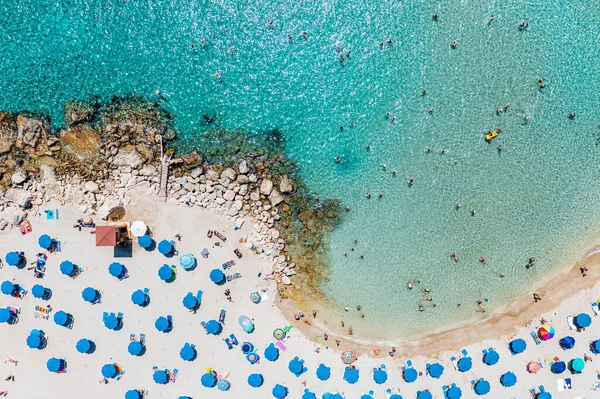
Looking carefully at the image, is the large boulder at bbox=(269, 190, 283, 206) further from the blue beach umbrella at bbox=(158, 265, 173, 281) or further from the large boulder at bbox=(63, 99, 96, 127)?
the large boulder at bbox=(63, 99, 96, 127)

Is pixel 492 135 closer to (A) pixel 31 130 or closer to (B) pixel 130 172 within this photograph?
(B) pixel 130 172

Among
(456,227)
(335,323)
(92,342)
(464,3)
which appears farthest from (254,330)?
(464,3)

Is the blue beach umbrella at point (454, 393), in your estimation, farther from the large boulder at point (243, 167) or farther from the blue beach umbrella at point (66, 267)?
the blue beach umbrella at point (66, 267)

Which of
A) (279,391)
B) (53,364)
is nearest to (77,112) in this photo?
(53,364)

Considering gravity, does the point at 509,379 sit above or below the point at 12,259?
below

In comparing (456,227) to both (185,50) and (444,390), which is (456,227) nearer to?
(444,390)

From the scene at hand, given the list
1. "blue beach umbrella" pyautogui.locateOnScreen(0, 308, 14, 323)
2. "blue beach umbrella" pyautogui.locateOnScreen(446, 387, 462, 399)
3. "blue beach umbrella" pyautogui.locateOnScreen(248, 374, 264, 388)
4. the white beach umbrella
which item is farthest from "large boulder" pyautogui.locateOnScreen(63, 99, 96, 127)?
"blue beach umbrella" pyautogui.locateOnScreen(446, 387, 462, 399)
